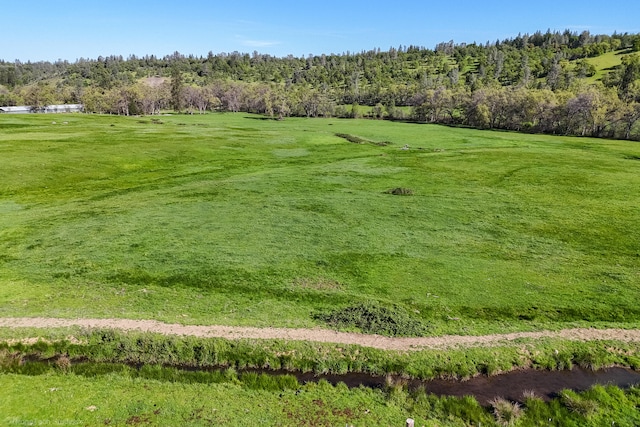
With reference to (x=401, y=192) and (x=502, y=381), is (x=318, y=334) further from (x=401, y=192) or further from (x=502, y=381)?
(x=401, y=192)

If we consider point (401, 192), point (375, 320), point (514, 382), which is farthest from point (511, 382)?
point (401, 192)

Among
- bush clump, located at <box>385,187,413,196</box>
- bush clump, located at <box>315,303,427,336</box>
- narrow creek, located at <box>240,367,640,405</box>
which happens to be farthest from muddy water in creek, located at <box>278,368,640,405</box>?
bush clump, located at <box>385,187,413,196</box>

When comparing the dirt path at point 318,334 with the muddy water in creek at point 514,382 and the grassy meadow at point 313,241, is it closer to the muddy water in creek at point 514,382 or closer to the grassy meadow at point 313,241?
the grassy meadow at point 313,241

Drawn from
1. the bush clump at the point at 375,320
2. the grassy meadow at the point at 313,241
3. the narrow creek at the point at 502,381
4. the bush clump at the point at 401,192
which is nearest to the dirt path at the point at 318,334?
the bush clump at the point at 375,320

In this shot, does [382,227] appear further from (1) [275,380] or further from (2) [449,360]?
(1) [275,380]

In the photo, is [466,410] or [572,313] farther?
[572,313]

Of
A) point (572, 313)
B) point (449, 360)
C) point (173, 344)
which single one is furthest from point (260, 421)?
point (572, 313)
